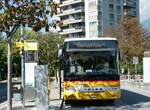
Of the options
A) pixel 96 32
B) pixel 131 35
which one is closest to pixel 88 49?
pixel 131 35

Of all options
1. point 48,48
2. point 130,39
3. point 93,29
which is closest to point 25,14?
point 48,48

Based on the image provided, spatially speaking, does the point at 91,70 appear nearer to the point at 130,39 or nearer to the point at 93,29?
the point at 130,39

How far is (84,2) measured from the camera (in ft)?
420

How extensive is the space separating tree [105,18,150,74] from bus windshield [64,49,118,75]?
57257mm

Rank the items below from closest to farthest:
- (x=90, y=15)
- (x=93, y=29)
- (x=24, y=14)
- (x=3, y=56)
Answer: (x=24, y=14) → (x=3, y=56) → (x=93, y=29) → (x=90, y=15)

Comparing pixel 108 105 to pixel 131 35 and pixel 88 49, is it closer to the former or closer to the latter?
pixel 88 49

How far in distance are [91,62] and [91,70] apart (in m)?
0.38

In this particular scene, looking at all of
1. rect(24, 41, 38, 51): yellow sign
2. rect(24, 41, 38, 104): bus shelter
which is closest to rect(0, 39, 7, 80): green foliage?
rect(24, 41, 38, 104): bus shelter

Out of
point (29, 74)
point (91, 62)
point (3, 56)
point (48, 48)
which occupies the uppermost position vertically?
point (48, 48)

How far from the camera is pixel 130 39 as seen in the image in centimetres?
8475

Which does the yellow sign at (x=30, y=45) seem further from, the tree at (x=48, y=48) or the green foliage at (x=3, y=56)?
the green foliage at (x=3, y=56)

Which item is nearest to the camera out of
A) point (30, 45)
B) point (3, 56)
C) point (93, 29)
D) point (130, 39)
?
point (30, 45)

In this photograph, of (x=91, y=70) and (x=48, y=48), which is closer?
(x=91, y=70)

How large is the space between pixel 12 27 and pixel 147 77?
28648mm
